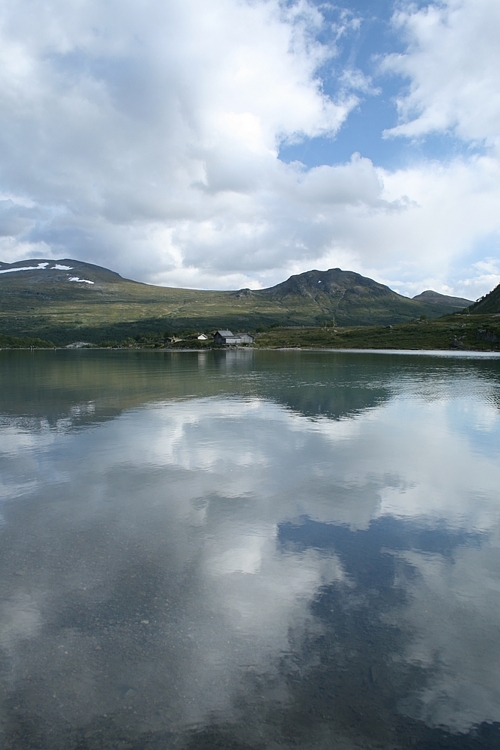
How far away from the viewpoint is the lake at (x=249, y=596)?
7.25 m

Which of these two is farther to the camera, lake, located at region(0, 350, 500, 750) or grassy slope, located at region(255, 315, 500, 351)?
grassy slope, located at region(255, 315, 500, 351)

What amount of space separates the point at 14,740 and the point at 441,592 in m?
8.62

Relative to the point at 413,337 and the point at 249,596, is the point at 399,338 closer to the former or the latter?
the point at 413,337

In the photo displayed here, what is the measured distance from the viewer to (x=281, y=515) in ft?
49.7

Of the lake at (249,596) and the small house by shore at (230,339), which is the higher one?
the small house by shore at (230,339)

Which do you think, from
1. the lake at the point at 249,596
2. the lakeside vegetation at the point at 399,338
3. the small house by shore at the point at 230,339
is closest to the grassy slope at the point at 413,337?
the lakeside vegetation at the point at 399,338

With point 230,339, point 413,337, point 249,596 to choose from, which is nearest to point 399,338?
point 413,337

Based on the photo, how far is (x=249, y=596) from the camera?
10.5m

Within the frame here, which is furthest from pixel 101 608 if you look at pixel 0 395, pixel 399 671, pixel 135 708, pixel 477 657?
pixel 0 395

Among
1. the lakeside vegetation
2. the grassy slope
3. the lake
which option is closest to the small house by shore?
the lakeside vegetation

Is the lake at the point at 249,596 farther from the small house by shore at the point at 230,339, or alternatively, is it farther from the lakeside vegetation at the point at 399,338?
the small house by shore at the point at 230,339

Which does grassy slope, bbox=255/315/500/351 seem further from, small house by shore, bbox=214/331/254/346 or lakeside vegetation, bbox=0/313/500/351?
small house by shore, bbox=214/331/254/346

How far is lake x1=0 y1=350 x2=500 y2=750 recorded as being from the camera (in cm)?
725

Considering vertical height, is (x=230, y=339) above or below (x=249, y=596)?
above
